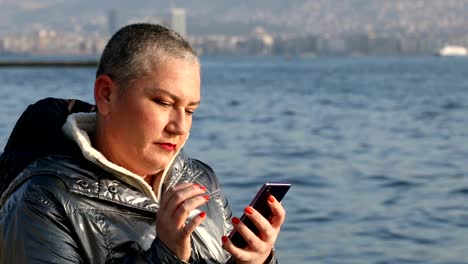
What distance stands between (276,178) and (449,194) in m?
3.20

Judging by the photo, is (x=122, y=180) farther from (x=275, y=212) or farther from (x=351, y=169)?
(x=351, y=169)

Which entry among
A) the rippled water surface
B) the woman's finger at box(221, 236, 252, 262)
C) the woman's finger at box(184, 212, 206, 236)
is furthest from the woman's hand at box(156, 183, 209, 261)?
the rippled water surface

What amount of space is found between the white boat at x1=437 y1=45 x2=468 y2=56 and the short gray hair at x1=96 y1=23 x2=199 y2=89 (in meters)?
181

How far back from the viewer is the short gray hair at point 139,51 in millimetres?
2844

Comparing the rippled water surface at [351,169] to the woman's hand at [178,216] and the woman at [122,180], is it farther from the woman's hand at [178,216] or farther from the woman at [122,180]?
the woman's hand at [178,216]

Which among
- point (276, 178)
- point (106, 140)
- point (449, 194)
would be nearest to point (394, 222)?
point (449, 194)

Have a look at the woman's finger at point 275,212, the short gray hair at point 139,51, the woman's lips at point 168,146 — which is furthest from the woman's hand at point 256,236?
the short gray hair at point 139,51

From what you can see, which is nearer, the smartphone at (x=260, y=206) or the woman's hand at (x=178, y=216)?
the woman's hand at (x=178, y=216)

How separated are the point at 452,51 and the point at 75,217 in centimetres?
18465

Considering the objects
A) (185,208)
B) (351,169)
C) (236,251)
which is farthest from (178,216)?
(351,169)

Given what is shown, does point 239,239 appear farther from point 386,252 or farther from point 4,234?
point 386,252

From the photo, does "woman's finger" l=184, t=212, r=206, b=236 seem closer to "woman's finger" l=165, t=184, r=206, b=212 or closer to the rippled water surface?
"woman's finger" l=165, t=184, r=206, b=212

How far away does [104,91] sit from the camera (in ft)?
9.59

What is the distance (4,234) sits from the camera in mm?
2818
